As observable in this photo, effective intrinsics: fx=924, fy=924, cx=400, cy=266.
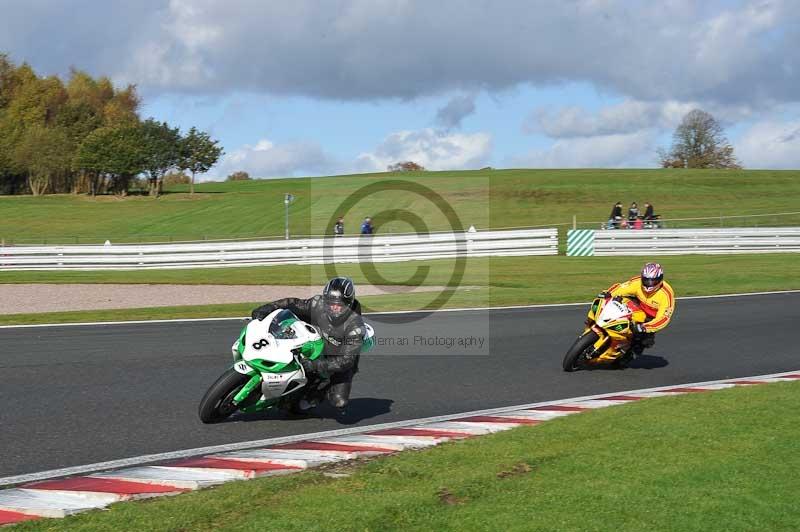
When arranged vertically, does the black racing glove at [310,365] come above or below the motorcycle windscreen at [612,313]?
below

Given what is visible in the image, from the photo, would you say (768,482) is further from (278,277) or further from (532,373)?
(278,277)

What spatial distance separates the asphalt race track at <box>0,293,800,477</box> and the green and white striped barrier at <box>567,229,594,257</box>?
16.8 metres

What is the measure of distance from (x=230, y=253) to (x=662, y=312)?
23178 millimetres

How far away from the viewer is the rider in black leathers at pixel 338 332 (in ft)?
26.3

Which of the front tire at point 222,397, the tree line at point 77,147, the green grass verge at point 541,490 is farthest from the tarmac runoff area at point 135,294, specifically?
the tree line at point 77,147

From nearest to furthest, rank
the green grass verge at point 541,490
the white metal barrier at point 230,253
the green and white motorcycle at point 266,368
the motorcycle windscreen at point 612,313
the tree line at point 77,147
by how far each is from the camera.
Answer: the green grass verge at point 541,490, the green and white motorcycle at point 266,368, the motorcycle windscreen at point 612,313, the white metal barrier at point 230,253, the tree line at point 77,147

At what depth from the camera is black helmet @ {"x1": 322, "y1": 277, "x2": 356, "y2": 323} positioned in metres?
8.09

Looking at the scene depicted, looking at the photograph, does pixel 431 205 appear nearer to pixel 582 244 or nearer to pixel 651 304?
pixel 582 244

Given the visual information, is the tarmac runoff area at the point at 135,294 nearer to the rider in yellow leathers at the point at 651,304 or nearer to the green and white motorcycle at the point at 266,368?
the rider in yellow leathers at the point at 651,304

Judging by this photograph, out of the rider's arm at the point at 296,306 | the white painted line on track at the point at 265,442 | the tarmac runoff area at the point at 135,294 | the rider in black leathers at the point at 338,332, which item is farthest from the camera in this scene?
the tarmac runoff area at the point at 135,294

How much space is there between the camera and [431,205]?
60594 millimetres

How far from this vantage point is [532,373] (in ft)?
37.7

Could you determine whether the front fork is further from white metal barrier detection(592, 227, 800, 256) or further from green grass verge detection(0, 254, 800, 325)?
white metal barrier detection(592, 227, 800, 256)

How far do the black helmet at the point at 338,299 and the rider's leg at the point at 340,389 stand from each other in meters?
0.49
